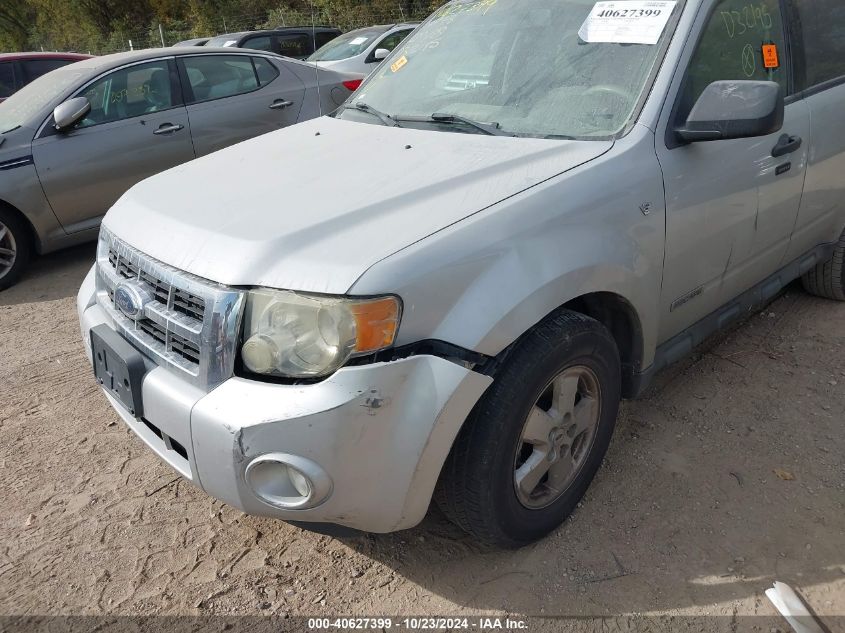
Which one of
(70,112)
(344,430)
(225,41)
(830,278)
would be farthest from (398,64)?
(225,41)

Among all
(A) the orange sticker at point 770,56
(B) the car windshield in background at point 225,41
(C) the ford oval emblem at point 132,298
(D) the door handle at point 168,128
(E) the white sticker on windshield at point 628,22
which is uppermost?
(E) the white sticker on windshield at point 628,22

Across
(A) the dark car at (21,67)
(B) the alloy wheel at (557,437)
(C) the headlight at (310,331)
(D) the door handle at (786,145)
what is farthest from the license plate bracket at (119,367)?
(A) the dark car at (21,67)

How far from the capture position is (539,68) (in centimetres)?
264

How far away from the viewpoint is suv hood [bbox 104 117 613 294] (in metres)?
1.85

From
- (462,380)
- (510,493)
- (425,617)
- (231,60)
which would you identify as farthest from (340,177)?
(231,60)

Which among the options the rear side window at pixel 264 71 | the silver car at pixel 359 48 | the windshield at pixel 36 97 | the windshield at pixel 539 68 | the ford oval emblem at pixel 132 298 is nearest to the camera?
the ford oval emblem at pixel 132 298

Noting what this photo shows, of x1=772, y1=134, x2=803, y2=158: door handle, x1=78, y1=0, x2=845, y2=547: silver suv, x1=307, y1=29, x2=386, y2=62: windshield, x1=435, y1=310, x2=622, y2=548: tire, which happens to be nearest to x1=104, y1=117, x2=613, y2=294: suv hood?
x1=78, y1=0, x2=845, y2=547: silver suv

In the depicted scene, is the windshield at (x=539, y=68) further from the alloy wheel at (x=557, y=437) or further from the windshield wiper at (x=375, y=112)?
the alloy wheel at (x=557, y=437)

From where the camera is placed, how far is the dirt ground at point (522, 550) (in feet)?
7.28

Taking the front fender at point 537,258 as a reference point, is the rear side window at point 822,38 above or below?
above

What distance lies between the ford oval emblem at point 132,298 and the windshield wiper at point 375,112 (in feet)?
4.06

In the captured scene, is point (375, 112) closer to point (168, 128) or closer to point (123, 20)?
point (168, 128)

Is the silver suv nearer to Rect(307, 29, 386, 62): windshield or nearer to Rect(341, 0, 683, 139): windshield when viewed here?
Rect(341, 0, 683, 139): windshield

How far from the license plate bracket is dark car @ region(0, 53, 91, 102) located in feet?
22.1
